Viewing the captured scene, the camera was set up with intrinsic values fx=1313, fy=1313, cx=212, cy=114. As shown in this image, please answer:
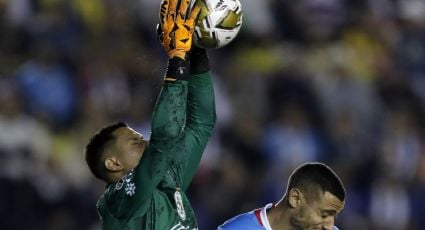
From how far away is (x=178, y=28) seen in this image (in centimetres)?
589

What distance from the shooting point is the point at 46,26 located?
12.1 metres

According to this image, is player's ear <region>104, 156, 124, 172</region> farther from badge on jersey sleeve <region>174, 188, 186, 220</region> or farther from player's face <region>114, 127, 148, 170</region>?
badge on jersey sleeve <region>174, 188, 186, 220</region>

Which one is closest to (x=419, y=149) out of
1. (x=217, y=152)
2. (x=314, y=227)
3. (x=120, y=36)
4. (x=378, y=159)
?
(x=378, y=159)

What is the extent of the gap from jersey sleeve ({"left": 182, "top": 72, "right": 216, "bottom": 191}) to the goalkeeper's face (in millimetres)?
263

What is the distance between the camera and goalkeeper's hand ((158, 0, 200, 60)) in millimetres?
5887

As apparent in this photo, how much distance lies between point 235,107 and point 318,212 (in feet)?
19.3

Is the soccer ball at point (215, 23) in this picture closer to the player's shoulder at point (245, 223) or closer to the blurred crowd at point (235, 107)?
the player's shoulder at point (245, 223)

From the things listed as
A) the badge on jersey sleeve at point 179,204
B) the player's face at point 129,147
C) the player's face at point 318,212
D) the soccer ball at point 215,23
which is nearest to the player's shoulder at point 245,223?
the player's face at point 318,212

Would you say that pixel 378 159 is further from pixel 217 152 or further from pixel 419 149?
pixel 217 152

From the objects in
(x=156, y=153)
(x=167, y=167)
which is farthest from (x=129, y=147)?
(x=156, y=153)

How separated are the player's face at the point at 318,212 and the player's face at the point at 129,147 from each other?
0.82m

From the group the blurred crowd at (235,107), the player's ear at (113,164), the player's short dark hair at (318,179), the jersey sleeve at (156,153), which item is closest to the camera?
the jersey sleeve at (156,153)

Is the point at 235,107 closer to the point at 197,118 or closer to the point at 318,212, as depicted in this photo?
the point at 197,118

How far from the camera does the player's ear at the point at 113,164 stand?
6.29 metres
